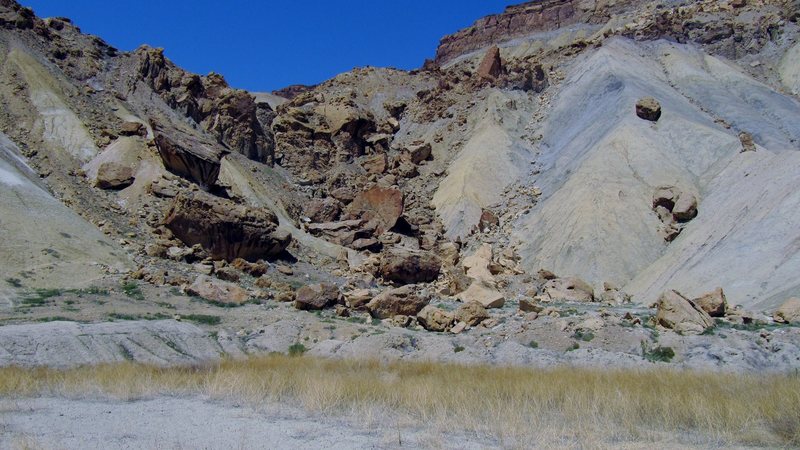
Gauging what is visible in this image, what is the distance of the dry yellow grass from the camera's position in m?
7.33

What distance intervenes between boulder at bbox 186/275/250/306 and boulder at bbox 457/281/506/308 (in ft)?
27.7

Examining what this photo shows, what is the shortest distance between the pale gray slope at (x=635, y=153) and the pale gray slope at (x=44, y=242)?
19.1 m

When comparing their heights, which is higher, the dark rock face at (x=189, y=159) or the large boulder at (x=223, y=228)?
the dark rock face at (x=189, y=159)

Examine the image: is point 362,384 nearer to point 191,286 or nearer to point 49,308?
point 49,308

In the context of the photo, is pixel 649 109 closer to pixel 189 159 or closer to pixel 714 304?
pixel 714 304

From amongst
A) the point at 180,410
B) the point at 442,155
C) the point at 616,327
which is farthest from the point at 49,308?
the point at 442,155

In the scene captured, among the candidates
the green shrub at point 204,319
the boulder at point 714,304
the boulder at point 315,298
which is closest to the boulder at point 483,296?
the boulder at point 315,298

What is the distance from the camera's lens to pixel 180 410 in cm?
849

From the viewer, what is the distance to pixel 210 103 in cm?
4369

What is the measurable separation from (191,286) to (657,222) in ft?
67.3

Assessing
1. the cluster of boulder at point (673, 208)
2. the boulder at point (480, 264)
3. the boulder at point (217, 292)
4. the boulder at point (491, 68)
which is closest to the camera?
the boulder at point (217, 292)

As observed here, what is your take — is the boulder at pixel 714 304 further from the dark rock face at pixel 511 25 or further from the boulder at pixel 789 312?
the dark rock face at pixel 511 25

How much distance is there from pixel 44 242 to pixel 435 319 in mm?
14771

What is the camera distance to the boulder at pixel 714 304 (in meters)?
18.6
